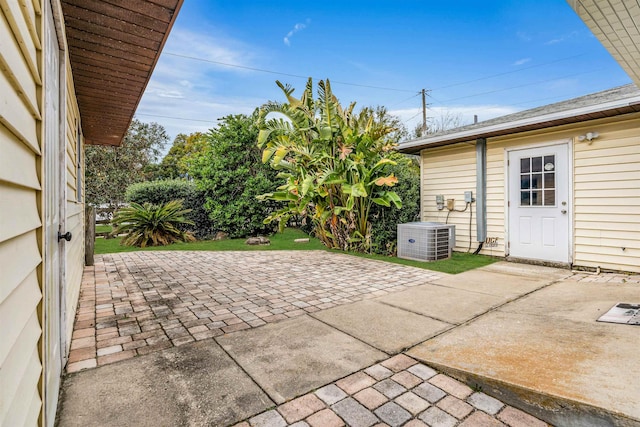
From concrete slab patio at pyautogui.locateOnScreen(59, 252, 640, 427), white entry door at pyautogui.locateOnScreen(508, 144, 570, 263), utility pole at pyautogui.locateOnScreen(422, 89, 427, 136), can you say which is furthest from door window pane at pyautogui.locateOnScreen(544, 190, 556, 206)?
utility pole at pyautogui.locateOnScreen(422, 89, 427, 136)

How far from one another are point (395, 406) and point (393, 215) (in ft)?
17.4

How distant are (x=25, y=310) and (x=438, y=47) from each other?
15.9 m

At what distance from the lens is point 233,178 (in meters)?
9.74

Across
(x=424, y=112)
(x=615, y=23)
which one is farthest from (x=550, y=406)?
(x=424, y=112)

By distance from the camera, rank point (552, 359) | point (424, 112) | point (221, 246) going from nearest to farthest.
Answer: point (552, 359) → point (221, 246) → point (424, 112)

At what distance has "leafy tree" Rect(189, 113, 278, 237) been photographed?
9555mm

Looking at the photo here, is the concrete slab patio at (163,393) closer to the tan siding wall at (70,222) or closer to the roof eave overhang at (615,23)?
the tan siding wall at (70,222)

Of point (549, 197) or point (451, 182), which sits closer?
point (549, 197)

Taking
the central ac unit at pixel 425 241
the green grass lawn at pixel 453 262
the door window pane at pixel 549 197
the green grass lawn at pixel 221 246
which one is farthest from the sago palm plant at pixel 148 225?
the door window pane at pixel 549 197

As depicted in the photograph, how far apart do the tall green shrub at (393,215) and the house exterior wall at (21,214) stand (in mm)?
6011

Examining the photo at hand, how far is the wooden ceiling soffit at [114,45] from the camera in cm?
221

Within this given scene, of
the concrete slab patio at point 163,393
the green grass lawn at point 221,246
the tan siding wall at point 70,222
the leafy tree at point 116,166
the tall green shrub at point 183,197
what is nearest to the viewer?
the concrete slab patio at point 163,393

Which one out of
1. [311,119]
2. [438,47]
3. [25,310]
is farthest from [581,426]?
[438,47]

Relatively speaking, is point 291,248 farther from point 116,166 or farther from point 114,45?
point 116,166
